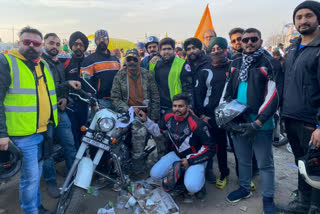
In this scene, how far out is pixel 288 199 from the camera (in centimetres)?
303

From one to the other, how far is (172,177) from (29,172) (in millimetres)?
1689

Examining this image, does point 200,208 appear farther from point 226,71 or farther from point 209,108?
point 226,71

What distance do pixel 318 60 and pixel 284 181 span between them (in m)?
2.26

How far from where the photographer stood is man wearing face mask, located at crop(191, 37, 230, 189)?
3109mm

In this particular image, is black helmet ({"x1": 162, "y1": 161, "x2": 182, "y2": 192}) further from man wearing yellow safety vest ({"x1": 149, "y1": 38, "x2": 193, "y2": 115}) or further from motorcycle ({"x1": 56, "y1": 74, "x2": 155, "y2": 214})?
man wearing yellow safety vest ({"x1": 149, "y1": 38, "x2": 193, "y2": 115})

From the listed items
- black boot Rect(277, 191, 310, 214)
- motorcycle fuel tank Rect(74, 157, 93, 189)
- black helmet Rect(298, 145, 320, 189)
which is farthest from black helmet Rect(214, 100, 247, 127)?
motorcycle fuel tank Rect(74, 157, 93, 189)

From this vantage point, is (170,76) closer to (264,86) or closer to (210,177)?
(264,86)

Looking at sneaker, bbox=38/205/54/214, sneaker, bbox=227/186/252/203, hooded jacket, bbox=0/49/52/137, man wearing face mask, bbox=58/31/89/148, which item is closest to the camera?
hooded jacket, bbox=0/49/52/137

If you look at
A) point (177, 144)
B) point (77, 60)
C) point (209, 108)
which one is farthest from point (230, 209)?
point (77, 60)

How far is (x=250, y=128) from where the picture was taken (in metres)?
2.46

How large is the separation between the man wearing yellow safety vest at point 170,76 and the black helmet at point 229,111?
88cm

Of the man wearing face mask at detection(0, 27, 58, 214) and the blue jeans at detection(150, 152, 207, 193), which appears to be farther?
the blue jeans at detection(150, 152, 207, 193)

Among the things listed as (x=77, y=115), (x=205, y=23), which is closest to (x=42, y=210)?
(x=77, y=115)

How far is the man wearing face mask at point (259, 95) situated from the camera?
240 centimetres
